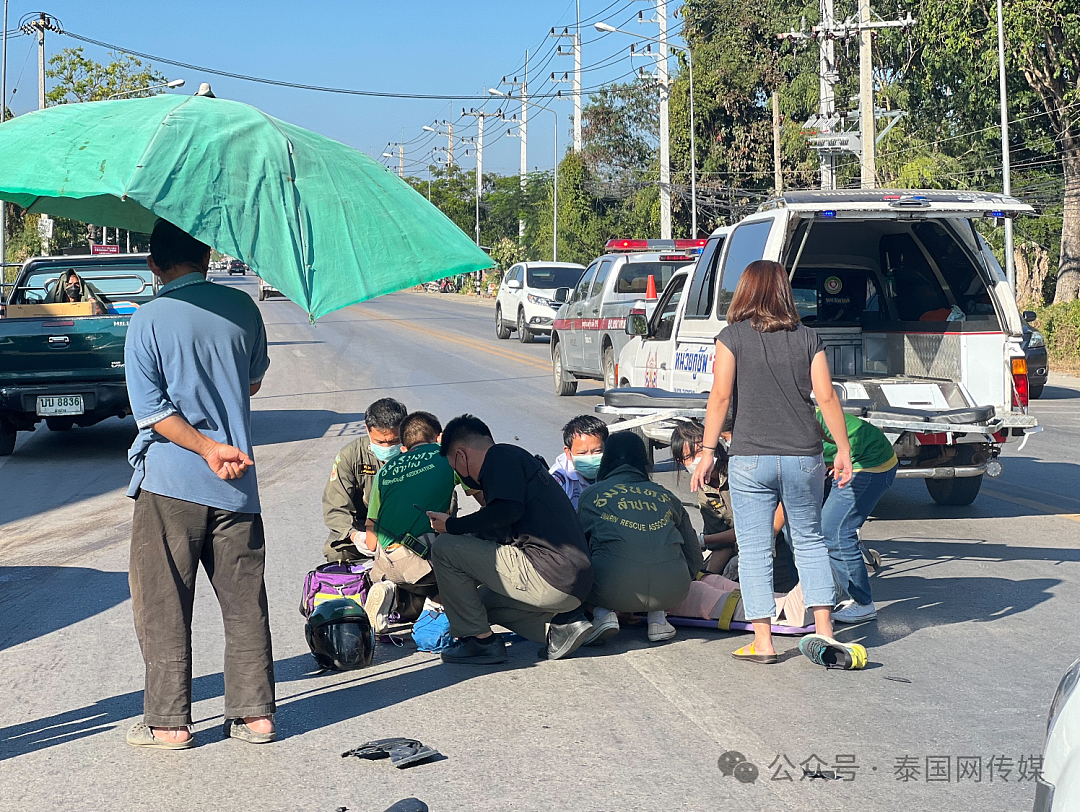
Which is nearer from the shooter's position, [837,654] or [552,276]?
[837,654]

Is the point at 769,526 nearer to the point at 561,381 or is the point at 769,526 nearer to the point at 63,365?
the point at 63,365

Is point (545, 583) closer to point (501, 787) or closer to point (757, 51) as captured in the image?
point (501, 787)

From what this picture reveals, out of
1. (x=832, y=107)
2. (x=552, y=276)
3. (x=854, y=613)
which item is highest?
(x=832, y=107)

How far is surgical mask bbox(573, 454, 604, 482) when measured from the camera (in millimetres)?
6941

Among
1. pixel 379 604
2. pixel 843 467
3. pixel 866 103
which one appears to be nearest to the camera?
pixel 843 467

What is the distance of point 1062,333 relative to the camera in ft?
74.6

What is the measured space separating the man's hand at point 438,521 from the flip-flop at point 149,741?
167 cm

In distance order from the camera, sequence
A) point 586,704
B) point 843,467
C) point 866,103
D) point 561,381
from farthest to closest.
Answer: point 866,103, point 561,381, point 843,467, point 586,704

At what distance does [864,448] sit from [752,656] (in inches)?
49.3

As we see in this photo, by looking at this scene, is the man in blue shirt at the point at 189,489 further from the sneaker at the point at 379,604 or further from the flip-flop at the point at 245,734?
the sneaker at the point at 379,604

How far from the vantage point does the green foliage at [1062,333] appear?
2241 cm

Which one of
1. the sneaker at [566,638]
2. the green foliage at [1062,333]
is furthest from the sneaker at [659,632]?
the green foliage at [1062,333]

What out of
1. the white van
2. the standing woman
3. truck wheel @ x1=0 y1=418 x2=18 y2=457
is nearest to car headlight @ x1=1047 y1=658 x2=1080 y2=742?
the standing woman

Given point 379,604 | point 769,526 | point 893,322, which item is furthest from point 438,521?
point 893,322
